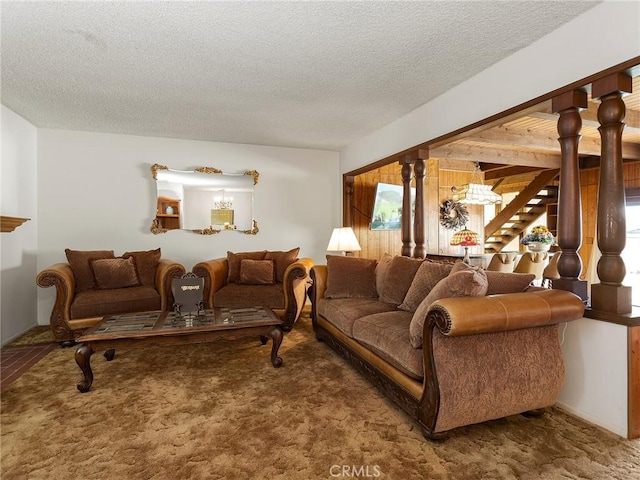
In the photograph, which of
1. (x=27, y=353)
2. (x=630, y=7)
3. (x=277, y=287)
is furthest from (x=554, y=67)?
(x=27, y=353)

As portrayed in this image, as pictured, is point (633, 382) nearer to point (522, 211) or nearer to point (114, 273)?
point (114, 273)

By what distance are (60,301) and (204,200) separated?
2186 millimetres

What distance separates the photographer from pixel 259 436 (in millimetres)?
2029

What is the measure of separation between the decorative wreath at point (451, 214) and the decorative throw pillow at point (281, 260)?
314 cm

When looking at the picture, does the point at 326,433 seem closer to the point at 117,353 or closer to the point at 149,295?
the point at 117,353

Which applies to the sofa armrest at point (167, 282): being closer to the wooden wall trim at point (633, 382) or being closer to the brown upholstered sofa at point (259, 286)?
the brown upholstered sofa at point (259, 286)

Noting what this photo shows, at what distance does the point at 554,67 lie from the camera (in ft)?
7.86

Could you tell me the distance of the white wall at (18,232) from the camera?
Answer: 3.79 m

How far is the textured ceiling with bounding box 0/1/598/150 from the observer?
7.14ft

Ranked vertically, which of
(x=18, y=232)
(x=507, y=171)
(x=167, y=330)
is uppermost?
(x=507, y=171)

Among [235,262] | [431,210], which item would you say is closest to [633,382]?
[235,262]

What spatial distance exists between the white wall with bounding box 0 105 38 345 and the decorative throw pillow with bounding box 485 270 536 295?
15.6ft

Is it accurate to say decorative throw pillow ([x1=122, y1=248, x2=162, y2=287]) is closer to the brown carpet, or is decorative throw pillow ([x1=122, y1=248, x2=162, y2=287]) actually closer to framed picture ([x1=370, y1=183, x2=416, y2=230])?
the brown carpet

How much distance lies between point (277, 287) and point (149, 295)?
1.43 meters
